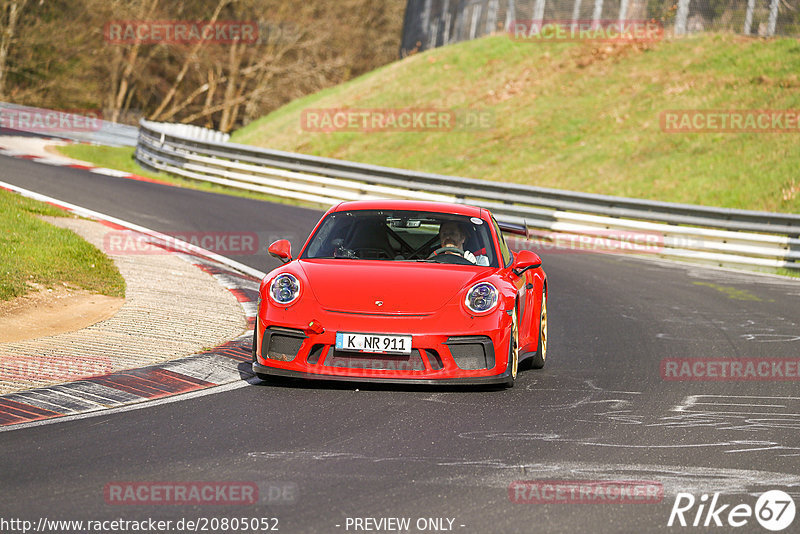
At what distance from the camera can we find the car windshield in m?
8.53

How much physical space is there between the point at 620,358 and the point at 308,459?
4.63 m

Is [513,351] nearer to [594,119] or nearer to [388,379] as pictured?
[388,379]

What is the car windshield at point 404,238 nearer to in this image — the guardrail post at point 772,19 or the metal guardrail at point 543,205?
the metal guardrail at point 543,205

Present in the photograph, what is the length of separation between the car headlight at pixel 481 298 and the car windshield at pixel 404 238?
2.38ft

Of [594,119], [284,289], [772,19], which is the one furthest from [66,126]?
[284,289]

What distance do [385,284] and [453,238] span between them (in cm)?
119

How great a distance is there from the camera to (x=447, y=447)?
6.03 metres

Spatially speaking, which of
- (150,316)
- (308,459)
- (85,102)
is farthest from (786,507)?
(85,102)

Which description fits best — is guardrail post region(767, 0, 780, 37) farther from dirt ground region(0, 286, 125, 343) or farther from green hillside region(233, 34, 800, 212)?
dirt ground region(0, 286, 125, 343)

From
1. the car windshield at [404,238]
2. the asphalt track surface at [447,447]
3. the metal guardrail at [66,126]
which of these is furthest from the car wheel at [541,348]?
the metal guardrail at [66,126]

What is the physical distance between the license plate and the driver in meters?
1.54

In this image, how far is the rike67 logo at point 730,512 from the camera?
15.6ft

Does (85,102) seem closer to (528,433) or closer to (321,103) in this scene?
(321,103)

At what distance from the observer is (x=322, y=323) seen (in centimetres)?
734
